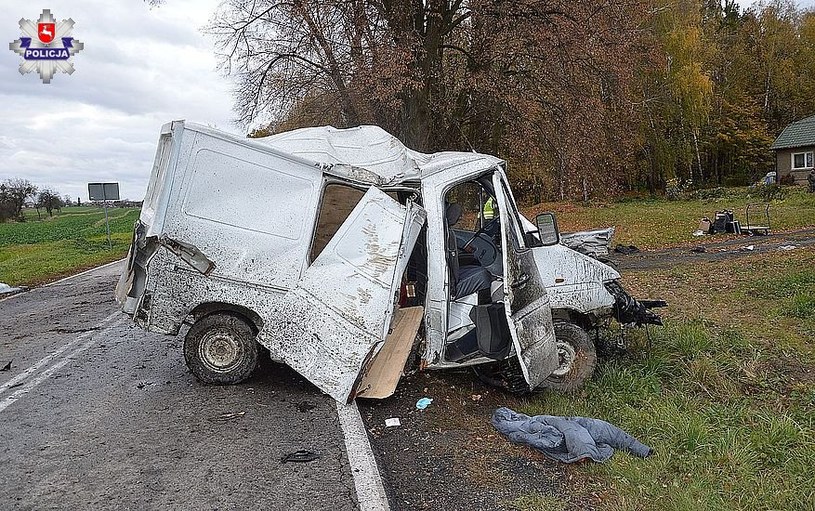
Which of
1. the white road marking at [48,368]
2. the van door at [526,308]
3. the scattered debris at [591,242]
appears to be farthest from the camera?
the scattered debris at [591,242]

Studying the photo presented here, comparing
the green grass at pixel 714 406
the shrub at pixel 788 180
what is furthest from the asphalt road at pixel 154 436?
the shrub at pixel 788 180

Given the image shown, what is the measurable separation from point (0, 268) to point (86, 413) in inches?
648

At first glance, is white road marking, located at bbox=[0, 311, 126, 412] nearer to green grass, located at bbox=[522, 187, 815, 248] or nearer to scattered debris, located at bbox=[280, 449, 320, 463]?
scattered debris, located at bbox=[280, 449, 320, 463]

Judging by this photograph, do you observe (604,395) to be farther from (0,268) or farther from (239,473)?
(0,268)

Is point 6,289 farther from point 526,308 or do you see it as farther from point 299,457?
point 526,308

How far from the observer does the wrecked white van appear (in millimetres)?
5598

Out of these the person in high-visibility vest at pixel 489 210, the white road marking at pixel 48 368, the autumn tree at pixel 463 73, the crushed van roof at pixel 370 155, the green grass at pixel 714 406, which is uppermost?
the autumn tree at pixel 463 73

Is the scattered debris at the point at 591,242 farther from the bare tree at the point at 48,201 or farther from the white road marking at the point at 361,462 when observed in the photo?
the bare tree at the point at 48,201

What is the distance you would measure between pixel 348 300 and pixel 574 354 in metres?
2.24

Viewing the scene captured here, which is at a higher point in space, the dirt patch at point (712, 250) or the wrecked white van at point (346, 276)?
the wrecked white van at point (346, 276)

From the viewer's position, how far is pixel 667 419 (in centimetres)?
510

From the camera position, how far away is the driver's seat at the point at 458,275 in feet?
19.5

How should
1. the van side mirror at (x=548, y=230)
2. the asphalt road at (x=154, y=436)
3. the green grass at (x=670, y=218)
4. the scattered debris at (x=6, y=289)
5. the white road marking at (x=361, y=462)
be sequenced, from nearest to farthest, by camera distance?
1. the white road marking at (x=361, y=462)
2. the asphalt road at (x=154, y=436)
3. the van side mirror at (x=548, y=230)
4. the scattered debris at (x=6, y=289)
5. the green grass at (x=670, y=218)

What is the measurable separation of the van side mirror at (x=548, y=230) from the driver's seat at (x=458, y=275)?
608 mm
